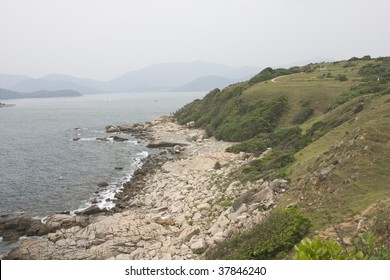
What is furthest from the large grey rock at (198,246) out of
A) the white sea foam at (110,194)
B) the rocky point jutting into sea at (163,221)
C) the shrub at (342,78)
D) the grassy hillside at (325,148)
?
the shrub at (342,78)

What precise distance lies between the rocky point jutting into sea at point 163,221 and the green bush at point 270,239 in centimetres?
163

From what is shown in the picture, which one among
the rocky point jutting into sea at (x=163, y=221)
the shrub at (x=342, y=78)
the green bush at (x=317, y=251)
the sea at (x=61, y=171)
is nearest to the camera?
the green bush at (x=317, y=251)

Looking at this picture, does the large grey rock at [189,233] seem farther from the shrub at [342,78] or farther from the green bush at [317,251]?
the shrub at [342,78]

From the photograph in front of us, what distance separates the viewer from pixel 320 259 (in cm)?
629

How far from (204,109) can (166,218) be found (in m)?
54.0

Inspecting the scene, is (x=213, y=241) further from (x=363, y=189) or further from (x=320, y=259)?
(x=320, y=259)

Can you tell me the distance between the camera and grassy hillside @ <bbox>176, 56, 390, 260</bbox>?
45.2 feet

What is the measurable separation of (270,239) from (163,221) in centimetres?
1064

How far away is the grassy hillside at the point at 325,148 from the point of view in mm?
13766

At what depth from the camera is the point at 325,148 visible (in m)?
22.8

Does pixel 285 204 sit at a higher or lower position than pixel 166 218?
higher

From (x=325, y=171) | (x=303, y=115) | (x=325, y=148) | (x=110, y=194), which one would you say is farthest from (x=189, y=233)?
(x=303, y=115)

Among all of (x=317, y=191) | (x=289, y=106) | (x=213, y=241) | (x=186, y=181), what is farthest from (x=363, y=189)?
(x=289, y=106)

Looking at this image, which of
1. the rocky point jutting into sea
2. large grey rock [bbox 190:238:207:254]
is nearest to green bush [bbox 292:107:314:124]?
the rocky point jutting into sea
